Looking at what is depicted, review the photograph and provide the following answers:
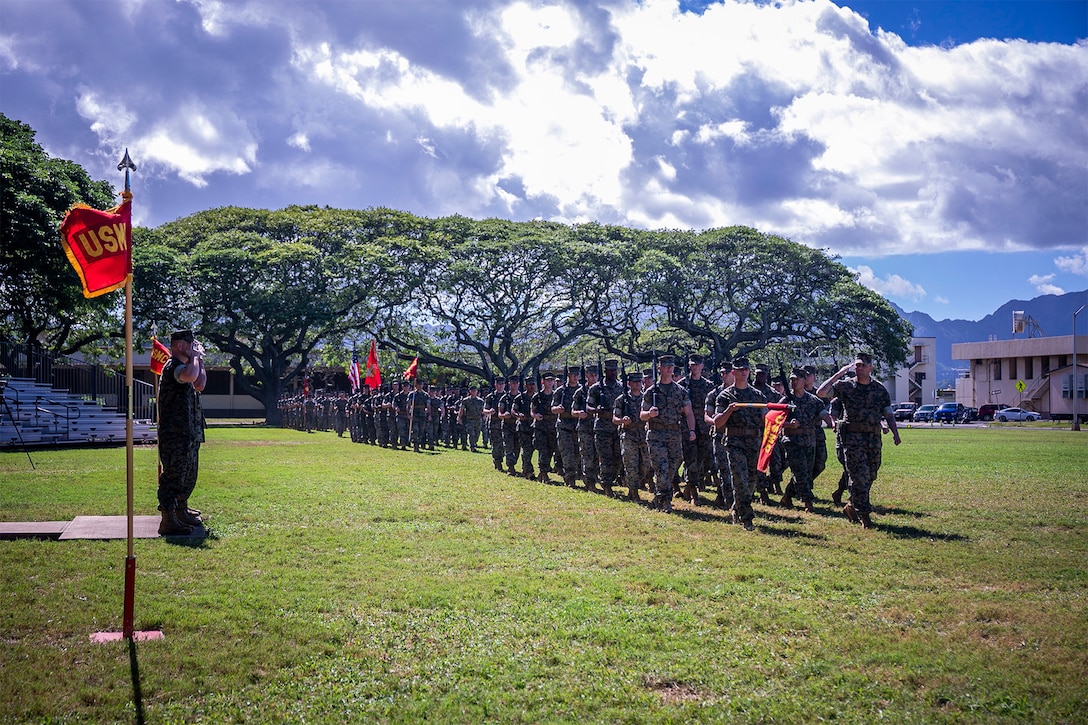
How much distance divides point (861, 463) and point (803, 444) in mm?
2114

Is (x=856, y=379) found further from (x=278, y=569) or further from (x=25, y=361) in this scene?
(x=25, y=361)

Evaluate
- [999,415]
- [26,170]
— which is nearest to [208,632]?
[26,170]

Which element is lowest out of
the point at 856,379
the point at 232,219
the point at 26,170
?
the point at 856,379

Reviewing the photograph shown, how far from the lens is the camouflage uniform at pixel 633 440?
13820 millimetres

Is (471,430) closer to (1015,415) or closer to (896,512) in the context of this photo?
(896,512)

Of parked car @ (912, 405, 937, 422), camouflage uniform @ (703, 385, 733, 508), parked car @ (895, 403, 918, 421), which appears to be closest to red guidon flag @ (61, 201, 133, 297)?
camouflage uniform @ (703, 385, 733, 508)

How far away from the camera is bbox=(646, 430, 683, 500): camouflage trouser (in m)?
12.8

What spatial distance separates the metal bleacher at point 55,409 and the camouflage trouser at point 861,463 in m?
21.7

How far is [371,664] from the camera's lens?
557cm

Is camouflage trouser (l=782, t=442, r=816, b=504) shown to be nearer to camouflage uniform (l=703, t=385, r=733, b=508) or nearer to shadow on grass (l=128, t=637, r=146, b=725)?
camouflage uniform (l=703, t=385, r=733, b=508)

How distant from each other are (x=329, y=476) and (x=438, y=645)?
12.6m

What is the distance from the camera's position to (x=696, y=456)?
1462 centimetres

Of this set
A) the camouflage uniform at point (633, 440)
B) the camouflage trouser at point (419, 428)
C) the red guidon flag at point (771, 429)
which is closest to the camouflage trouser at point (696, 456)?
the camouflage uniform at point (633, 440)

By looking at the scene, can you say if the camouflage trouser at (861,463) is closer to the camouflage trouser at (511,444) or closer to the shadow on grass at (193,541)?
the shadow on grass at (193,541)
